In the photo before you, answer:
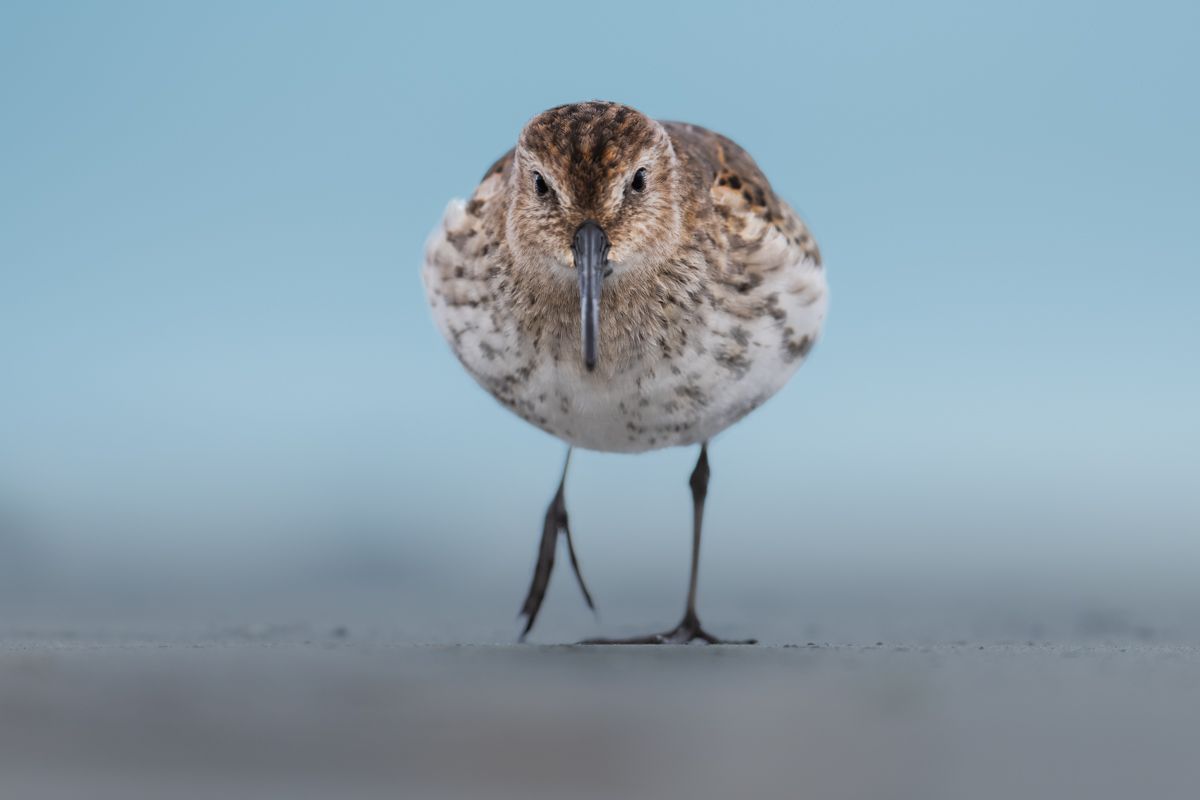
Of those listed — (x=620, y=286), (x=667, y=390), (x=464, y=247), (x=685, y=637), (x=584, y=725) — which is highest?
(x=464, y=247)

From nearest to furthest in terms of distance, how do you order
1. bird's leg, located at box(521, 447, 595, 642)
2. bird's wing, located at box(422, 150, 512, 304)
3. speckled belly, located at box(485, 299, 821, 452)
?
speckled belly, located at box(485, 299, 821, 452) < bird's wing, located at box(422, 150, 512, 304) < bird's leg, located at box(521, 447, 595, 642)

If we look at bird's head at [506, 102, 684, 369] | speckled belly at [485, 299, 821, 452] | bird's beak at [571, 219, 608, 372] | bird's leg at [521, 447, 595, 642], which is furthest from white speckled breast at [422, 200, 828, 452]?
bird's leg at [521, 447, 595, 642]

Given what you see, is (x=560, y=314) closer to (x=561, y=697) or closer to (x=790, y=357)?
(x=790, y=357)

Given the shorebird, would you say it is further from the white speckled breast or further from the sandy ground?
the sandy ground

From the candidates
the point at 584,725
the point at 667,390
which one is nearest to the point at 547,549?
the point at 667,390

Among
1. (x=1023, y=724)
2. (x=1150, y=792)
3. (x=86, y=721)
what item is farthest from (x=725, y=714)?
(x=86, y=721)

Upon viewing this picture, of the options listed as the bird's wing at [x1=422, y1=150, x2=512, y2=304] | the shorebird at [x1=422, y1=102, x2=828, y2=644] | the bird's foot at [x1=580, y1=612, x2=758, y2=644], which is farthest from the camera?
the bird's foot at [x1=580, y1=612, x2=758, y2=644]

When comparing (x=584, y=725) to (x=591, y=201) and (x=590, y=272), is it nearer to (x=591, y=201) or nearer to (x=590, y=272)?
(x=590, y=272)

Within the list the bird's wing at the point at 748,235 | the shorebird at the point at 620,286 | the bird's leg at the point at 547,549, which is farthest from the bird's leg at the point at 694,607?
the bird's wing at the point at 748,235
